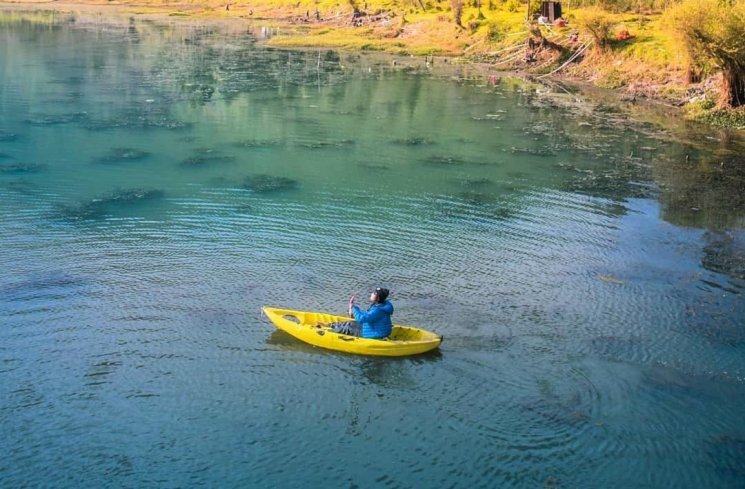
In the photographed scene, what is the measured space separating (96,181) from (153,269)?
10.2 metres

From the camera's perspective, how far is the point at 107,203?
2761 cm

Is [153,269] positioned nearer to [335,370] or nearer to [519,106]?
[335,370]

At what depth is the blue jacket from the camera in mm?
17641

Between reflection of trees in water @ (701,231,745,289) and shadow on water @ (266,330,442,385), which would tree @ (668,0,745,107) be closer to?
reflection of trees in water @ (701,231,745,289)

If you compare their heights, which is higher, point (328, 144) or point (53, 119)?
point (53, 119)

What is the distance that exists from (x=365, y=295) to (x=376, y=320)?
3225 mm

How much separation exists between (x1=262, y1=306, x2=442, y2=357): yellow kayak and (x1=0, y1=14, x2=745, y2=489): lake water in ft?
1.09

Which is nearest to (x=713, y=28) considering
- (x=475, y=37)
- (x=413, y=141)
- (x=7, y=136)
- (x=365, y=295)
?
(x=413, y=141)

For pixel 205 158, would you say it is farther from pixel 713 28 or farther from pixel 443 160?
pixel 713 28

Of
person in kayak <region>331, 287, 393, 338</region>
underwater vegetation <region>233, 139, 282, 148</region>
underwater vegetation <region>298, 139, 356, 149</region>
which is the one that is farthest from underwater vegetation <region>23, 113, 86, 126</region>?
person in kayak <region>331, 287, 393, 338</region>

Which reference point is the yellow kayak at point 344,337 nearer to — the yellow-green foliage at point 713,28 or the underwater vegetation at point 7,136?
the underwater vegetation at point 7,136

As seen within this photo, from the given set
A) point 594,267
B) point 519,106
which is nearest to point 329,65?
point 519,106

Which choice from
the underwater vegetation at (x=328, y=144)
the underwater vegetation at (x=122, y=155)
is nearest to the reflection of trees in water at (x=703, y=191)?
the underwater vegetation at (x=328, y=144)

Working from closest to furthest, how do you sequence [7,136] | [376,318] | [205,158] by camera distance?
[376,318] < [205,158] < [7,136]
